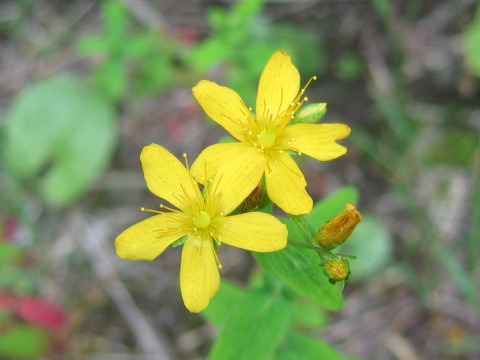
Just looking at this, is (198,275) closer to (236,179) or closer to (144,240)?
(144,240)

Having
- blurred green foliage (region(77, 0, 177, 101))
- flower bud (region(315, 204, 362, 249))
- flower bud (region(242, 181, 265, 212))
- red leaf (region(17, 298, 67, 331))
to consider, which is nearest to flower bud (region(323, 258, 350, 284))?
flower bud (region(315, 204, 362, 249))


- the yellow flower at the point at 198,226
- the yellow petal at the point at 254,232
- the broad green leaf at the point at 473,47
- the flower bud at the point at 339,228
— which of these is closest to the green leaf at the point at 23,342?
the yellow flower at the point at 198,226

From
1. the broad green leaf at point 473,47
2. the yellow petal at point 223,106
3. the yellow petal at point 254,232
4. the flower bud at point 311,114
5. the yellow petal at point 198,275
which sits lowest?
the yellow petal at point 198,275

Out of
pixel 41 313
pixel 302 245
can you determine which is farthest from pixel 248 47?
pixel 41 313

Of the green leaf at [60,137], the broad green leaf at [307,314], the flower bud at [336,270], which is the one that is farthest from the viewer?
the green leaf at [60,137]

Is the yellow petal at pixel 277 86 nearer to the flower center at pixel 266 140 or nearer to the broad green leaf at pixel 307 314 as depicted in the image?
the flower center at pixel 266 140

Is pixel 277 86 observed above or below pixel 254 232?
above

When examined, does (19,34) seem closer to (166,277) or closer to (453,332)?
(166,277)
